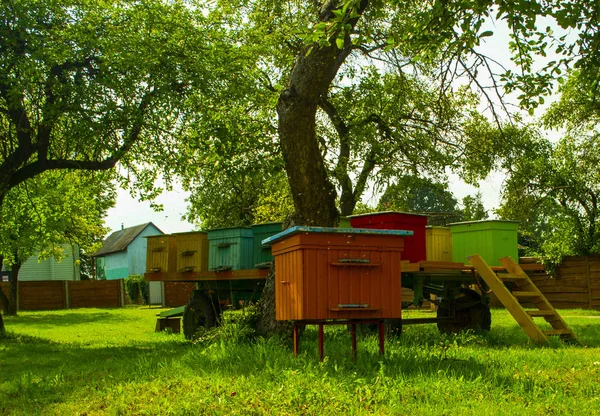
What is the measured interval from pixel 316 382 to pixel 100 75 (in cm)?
928

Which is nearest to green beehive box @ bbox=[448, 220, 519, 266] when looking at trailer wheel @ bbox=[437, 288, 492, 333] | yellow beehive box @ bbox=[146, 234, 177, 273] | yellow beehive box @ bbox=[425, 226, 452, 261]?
yellow beehive box @ bbox=[425, 226, 452, 261]

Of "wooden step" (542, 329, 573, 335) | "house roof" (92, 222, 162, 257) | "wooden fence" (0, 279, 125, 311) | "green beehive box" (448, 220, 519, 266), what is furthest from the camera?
"house roof" (92, 222, 162, 257)

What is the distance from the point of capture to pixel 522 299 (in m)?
12.3

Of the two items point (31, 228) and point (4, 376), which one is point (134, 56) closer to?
point (4, 376)

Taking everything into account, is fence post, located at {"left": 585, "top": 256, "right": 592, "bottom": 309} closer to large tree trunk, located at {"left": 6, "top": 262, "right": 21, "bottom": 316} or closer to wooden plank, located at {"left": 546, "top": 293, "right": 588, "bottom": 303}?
wooden plank, located at {"left": 546, "top": 293, "right": 588, "bottom": 303}

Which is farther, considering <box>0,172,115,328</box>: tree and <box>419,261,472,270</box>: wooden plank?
<box>0,172,115,328</box>: tree

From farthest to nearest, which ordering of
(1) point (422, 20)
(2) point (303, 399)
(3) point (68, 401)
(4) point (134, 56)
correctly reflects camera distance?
(4) point (134, 56) → (1) point (422, 20) → (3) point (68, 401) → (2) point (303, 399)

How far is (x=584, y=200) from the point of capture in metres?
26.2

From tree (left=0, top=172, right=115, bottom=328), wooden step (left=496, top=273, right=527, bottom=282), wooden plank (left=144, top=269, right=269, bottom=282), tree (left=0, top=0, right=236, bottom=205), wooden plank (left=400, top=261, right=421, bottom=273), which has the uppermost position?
tree (left=0, top=0, right=236, bottom=205)

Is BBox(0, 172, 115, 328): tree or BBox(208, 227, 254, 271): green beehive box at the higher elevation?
BBox(0, 172, 115, 328): tree

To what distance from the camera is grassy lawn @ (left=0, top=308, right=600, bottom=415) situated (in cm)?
627

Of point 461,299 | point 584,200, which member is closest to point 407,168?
point 584,200

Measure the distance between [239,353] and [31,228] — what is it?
2174 cm

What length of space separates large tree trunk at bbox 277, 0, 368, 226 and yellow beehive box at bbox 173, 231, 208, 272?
4.26 m
